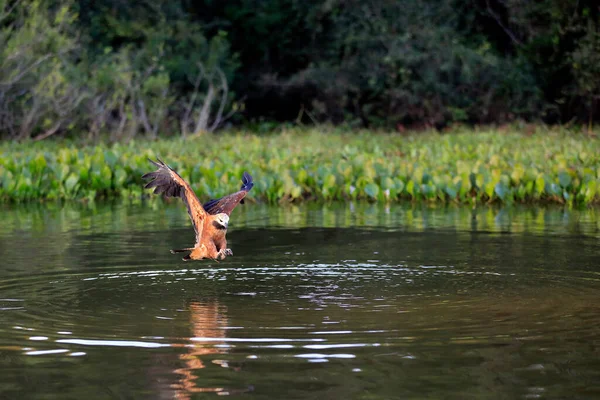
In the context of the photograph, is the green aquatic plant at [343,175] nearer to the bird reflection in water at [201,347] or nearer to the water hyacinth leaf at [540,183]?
the water hyacinth leaf at [540,183]

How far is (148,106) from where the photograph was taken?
25.8 m

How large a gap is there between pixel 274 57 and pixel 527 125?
11641 mm

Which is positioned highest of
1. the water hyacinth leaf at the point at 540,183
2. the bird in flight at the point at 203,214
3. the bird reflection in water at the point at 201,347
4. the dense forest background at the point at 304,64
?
the dense forest background at the point at 304,64

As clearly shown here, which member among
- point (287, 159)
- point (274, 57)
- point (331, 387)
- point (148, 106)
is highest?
point (274, 57)

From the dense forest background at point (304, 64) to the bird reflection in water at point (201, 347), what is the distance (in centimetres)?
1557

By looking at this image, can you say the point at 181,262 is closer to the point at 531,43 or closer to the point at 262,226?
the point at 262,226

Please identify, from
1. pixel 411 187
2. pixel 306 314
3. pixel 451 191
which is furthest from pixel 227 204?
pixel 411 187

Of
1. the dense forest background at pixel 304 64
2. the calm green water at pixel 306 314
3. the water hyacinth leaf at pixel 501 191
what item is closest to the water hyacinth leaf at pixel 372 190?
the water hyacinth leaf at pixel 501 191

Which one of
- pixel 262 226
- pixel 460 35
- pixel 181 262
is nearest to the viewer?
pixel 181 262

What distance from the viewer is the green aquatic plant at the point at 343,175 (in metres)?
14.0

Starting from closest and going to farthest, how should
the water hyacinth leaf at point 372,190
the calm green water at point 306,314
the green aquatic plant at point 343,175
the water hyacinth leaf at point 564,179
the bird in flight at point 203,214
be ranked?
the calm green water at point 306,314
the bird in flight at point 203,214
the water hyacinth leaf at point 564,179
the green aquatic plant at point 343,175
the water hyacinth leaf at point 372,190

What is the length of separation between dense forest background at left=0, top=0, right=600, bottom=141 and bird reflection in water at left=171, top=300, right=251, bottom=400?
15569mm

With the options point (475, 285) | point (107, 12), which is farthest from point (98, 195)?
point (107, 12)

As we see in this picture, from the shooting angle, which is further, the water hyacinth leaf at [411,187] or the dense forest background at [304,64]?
the dense forest background at [304,64]
